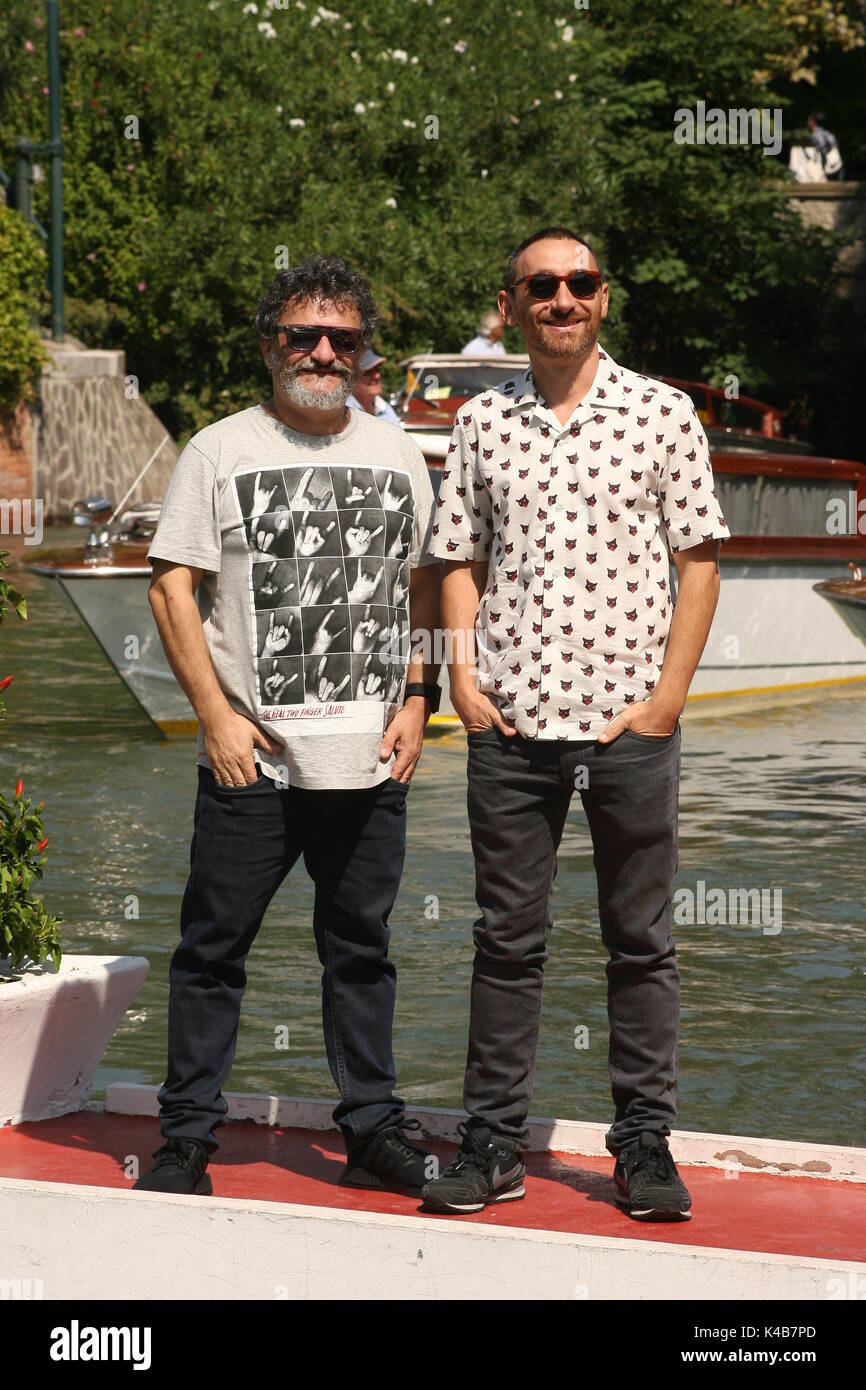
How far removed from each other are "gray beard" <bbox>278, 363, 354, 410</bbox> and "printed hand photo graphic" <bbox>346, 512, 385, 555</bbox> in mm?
231

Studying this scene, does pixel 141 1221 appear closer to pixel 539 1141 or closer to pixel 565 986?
pixel 539 1141

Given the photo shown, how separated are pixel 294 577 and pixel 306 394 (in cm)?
37

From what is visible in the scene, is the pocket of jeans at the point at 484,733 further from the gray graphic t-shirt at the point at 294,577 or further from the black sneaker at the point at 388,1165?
the black sneaker at the point at 388,1165

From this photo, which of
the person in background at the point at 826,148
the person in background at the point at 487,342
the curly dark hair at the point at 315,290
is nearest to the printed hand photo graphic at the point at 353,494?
the curly dark hair at the point at 315,290

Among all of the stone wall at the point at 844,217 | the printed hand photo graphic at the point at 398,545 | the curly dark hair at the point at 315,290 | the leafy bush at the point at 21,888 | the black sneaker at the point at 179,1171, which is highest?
the stone wall at the point at 844,217

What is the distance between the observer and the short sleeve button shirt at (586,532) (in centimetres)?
419

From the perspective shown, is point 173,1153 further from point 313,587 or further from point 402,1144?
point 313,587

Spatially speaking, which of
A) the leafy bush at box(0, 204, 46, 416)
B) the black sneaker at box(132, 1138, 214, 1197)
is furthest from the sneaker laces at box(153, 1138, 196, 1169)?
the leafy bush at box(0, 204, 46, 416)

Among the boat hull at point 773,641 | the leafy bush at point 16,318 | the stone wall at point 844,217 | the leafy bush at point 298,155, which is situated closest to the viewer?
the boat hull at point 773,641

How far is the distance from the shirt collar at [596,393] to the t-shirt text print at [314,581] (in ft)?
1.11

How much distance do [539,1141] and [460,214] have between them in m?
22.6

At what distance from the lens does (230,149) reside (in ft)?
83.0

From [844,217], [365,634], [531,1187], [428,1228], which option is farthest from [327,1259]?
[844,217]

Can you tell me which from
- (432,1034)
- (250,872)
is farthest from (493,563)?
(432,1034)
